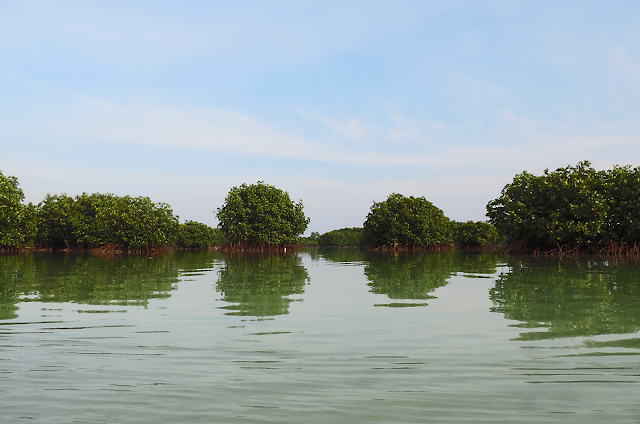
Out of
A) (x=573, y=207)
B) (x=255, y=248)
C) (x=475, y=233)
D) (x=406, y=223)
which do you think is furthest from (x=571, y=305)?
(x=475, y=233)

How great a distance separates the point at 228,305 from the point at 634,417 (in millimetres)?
7150

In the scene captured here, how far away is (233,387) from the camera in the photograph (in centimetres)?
393

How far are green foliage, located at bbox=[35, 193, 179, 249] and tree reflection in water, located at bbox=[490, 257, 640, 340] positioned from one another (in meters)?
47.3

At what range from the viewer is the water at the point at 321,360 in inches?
135

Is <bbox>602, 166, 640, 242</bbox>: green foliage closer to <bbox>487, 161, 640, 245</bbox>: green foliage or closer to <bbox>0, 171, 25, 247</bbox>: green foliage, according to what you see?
<bbox>487, 161, 640, 245</bbox>: green foliage

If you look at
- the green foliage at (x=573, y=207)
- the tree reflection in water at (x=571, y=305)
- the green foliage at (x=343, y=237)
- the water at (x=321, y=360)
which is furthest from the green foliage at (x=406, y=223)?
the water at (x=321, y=360)

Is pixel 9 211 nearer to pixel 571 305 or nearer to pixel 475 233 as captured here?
pixel 571 305

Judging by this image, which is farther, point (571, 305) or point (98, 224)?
point (98, 224)

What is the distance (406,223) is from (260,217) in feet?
67.2

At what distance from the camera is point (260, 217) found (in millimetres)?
56219

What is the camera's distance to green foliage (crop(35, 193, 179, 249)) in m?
51.4

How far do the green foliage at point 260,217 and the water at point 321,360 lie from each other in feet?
149

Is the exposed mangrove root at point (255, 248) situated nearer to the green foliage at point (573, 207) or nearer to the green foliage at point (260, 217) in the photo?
the green foliage at point (260, 217)

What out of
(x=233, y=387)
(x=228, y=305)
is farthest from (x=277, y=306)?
(x=233, y=387)
